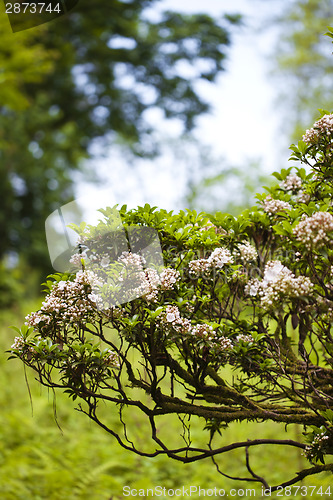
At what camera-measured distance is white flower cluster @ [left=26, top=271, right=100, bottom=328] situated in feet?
5.14

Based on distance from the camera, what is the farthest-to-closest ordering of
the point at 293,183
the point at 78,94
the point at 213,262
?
the point at 78,94
the point at 293,183
the point at 213,262

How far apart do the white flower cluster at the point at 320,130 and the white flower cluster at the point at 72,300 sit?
0.93 m

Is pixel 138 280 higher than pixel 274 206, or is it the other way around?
pixel 274 206

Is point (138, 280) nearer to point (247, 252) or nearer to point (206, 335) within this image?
point (206, 335)

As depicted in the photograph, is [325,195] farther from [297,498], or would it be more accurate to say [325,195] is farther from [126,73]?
[126,73]

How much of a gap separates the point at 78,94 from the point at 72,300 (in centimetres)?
1053

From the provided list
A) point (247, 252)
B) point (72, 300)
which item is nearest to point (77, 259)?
point (72, 300)

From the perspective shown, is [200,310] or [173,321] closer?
[173,321]

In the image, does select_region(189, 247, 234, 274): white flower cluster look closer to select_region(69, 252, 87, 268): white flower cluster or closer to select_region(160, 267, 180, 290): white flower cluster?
select_region(160, 267, 180, 290): white flower cluster

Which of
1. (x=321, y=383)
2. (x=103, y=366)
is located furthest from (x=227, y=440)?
(x=103, y=366)

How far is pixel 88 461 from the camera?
13.5 ft

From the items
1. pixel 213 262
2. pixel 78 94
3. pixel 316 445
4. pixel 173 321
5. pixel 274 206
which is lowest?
pixel 316 445

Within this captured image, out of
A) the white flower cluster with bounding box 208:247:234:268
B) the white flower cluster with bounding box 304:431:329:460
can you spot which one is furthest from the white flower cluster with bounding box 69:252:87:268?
the white flower cluster with bounding box 304:431:329:460

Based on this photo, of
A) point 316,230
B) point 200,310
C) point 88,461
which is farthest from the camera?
point 88,461
